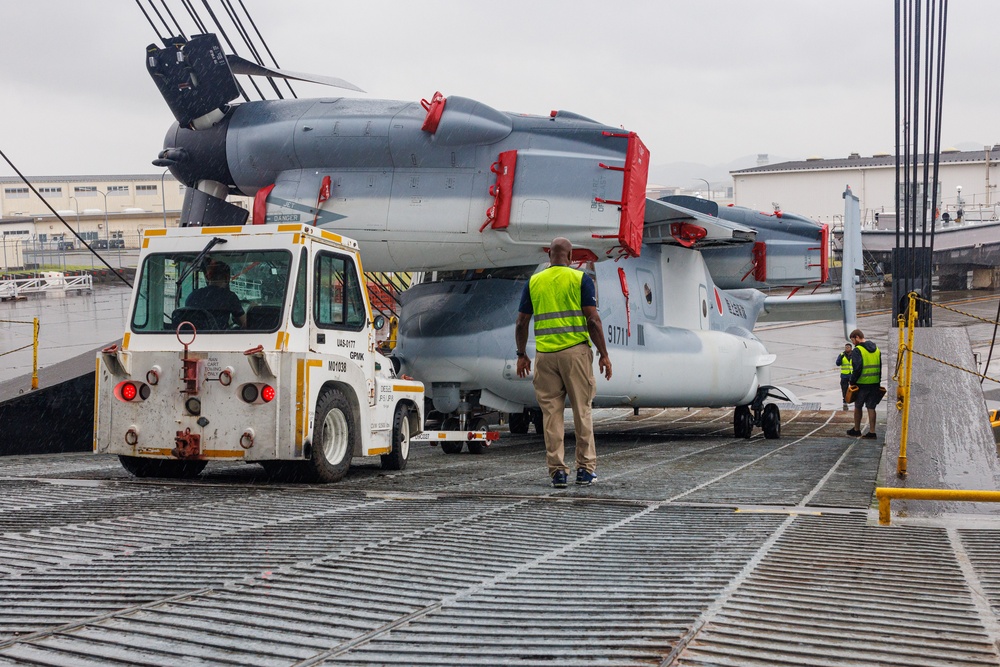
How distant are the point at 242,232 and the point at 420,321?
14.9 ft

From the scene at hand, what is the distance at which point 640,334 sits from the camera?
15172 mm

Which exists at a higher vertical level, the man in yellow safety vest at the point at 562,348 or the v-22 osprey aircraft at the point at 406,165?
the v-22 osprey aircraft at the point at 406,165

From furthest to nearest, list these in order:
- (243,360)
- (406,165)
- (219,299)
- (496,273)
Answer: (496,273)
(406,165)
(219,299)
(243,360)

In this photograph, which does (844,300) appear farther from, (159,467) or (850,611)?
(850,611)

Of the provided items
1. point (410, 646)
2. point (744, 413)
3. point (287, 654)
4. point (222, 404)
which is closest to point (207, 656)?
point (287, 654)

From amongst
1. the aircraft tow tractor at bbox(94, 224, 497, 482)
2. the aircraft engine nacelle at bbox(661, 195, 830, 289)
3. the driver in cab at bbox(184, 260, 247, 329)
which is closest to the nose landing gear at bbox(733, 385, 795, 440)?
the aircraft engine nacelle at bbox(661, 195, 830, 289)

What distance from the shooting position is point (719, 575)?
4633 millimetres

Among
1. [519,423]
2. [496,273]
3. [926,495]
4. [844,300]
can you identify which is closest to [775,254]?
[844,300]

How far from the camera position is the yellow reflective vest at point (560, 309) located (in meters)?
7.95

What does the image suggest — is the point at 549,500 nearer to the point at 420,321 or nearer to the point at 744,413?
the point at 420,321

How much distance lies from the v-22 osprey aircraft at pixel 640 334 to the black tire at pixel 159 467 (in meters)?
4.33

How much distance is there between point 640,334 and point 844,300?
19.8 ft

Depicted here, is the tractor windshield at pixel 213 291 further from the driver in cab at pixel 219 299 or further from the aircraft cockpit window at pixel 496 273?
the aircraft cockpit window at pixel 496 273

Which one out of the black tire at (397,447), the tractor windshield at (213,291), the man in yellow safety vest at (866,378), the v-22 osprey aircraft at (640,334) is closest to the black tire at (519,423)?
the v-22 osprey aircraft at (640,334)
